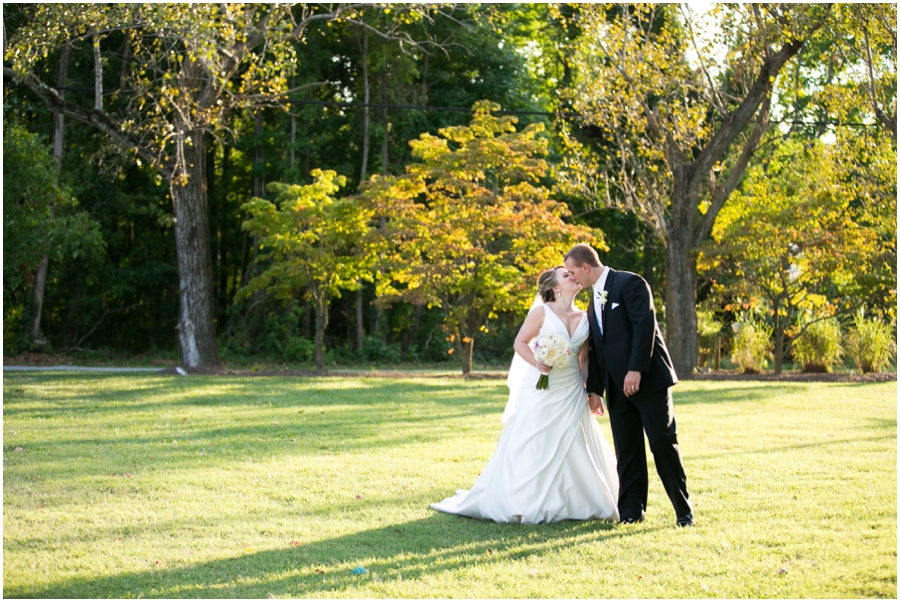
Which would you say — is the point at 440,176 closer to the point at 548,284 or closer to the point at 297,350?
the point at 297,350

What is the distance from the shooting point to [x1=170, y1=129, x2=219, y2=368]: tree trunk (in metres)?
18.7

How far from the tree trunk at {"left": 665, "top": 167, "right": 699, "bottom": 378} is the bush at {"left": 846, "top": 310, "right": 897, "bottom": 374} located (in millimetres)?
3525

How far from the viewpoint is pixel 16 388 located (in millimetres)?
14516

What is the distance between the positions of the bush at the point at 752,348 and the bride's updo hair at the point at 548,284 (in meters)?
14.2

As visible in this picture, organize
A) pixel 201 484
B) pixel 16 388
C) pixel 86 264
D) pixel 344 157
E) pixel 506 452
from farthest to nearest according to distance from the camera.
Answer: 1. pixel 344 157
2. pixel 86 264
3. pixel 16 388
4. pixel 201 484
5. pixel 506 452

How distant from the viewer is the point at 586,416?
6.43 meters

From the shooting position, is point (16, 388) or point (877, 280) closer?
point (16, 388)

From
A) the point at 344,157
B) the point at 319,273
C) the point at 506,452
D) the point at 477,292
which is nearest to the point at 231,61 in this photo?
the point at 319,273

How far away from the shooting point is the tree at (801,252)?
1784 cm

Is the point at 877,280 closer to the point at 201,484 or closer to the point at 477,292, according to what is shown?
the point at 477,292

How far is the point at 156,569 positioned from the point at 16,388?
37.2 ft

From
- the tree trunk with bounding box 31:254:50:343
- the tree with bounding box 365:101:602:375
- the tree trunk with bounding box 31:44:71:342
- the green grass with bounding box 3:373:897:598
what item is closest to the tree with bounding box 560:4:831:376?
the tree with bounding box 365:101:602:375

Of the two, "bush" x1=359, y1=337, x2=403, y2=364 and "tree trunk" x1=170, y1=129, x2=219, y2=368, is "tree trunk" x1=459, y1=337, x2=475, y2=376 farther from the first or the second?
"bush" x1=359, y1=337, x2=403, y2=364

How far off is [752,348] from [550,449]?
47.8 ft
